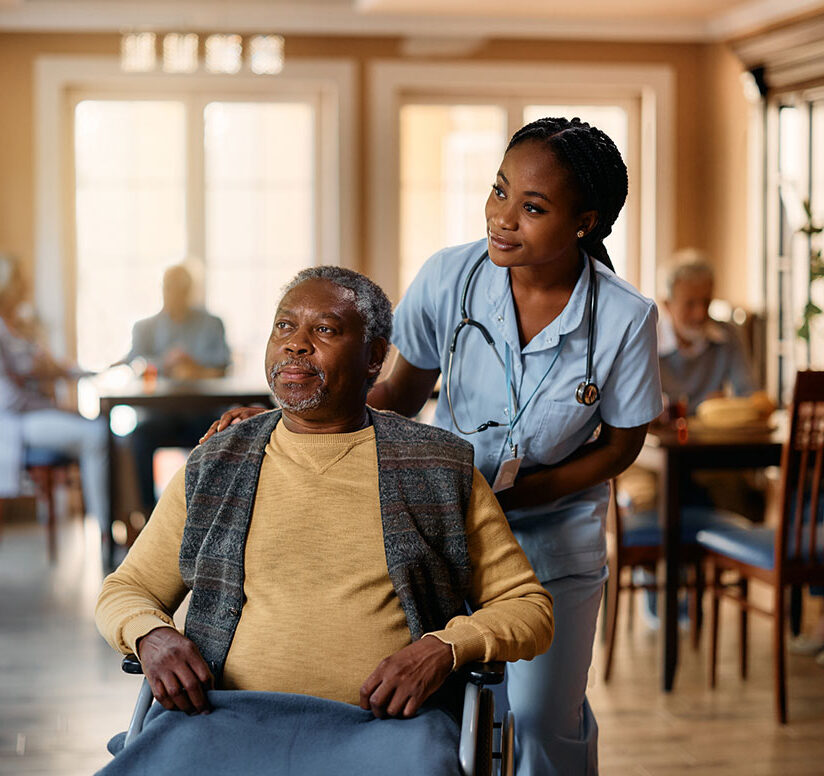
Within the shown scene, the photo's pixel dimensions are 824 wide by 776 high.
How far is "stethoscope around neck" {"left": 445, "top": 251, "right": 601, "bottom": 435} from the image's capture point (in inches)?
72.0

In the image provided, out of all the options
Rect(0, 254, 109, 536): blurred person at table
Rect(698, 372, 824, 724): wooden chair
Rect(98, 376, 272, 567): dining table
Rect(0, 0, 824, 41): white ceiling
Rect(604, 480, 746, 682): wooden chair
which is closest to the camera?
Rect(698, 372, 824, 724): wooden chair

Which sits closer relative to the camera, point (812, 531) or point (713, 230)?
point (812, 531)

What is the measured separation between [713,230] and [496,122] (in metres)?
1.35

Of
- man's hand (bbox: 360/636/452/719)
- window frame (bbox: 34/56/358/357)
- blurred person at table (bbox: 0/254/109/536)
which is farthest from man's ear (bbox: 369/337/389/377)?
window frame (bbox: 34/56/358/357)

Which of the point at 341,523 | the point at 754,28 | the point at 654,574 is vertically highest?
the point at 754,28

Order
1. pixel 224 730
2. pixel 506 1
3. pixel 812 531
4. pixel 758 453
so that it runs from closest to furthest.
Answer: pixel 224 730 → pixel 812 531 → pixel 758 453 → pixel 506 1

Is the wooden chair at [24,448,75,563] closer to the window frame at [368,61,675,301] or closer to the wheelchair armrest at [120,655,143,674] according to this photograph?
the window frame at [368,61,675,301]

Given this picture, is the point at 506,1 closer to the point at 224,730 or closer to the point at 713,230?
the point at 713,230

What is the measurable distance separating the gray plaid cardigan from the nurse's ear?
0.39 m

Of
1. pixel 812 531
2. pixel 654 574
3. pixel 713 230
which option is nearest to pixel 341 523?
pixel 812 531

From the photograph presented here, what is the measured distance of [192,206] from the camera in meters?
6.10

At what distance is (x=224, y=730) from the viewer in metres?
1.50

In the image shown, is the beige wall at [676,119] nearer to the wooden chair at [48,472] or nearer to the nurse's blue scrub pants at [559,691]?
the wooden chair at [48,472]

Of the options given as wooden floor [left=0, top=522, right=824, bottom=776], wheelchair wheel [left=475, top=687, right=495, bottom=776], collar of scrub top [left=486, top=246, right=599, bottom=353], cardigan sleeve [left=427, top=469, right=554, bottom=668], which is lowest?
wooden floor [left=0, top=522, right=824, bottom=776]
